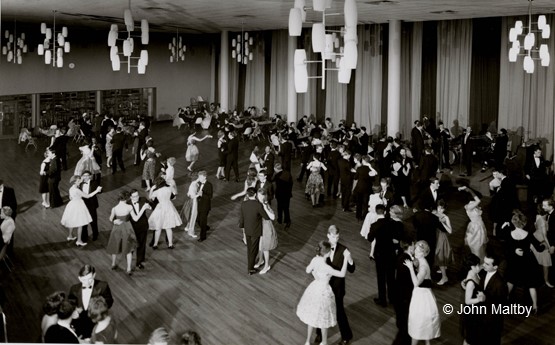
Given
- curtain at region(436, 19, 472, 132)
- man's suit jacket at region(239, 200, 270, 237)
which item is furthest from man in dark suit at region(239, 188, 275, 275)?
curtain at region(436, 19, 472, 132)

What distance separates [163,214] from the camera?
8.82 meters

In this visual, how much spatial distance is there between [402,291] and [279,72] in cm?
1759

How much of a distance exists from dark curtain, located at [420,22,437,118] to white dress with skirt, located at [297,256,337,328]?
42.3 feet

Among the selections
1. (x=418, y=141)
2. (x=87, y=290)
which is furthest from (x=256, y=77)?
(x=87, y=290)

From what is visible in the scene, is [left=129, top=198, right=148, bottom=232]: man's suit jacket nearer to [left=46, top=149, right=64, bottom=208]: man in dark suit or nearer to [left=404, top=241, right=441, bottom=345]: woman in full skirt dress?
[left=46, top=149, right=64, bottom=208]: man in dark suit

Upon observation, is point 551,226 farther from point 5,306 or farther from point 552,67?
point 552,67

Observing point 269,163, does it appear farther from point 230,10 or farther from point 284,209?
point 230,10

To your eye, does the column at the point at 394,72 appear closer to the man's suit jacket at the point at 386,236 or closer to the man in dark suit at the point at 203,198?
the man in dark suit at the point at 203,198

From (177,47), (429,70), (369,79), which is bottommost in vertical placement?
(369,79)

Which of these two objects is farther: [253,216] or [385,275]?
[253,216]

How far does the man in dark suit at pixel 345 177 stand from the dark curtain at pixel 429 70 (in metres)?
7.48

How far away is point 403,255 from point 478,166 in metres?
10.0

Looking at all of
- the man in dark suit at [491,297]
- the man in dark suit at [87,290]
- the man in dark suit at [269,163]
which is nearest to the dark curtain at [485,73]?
the man in dark suit at [269,163]

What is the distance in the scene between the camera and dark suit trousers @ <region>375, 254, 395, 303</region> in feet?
22.2
